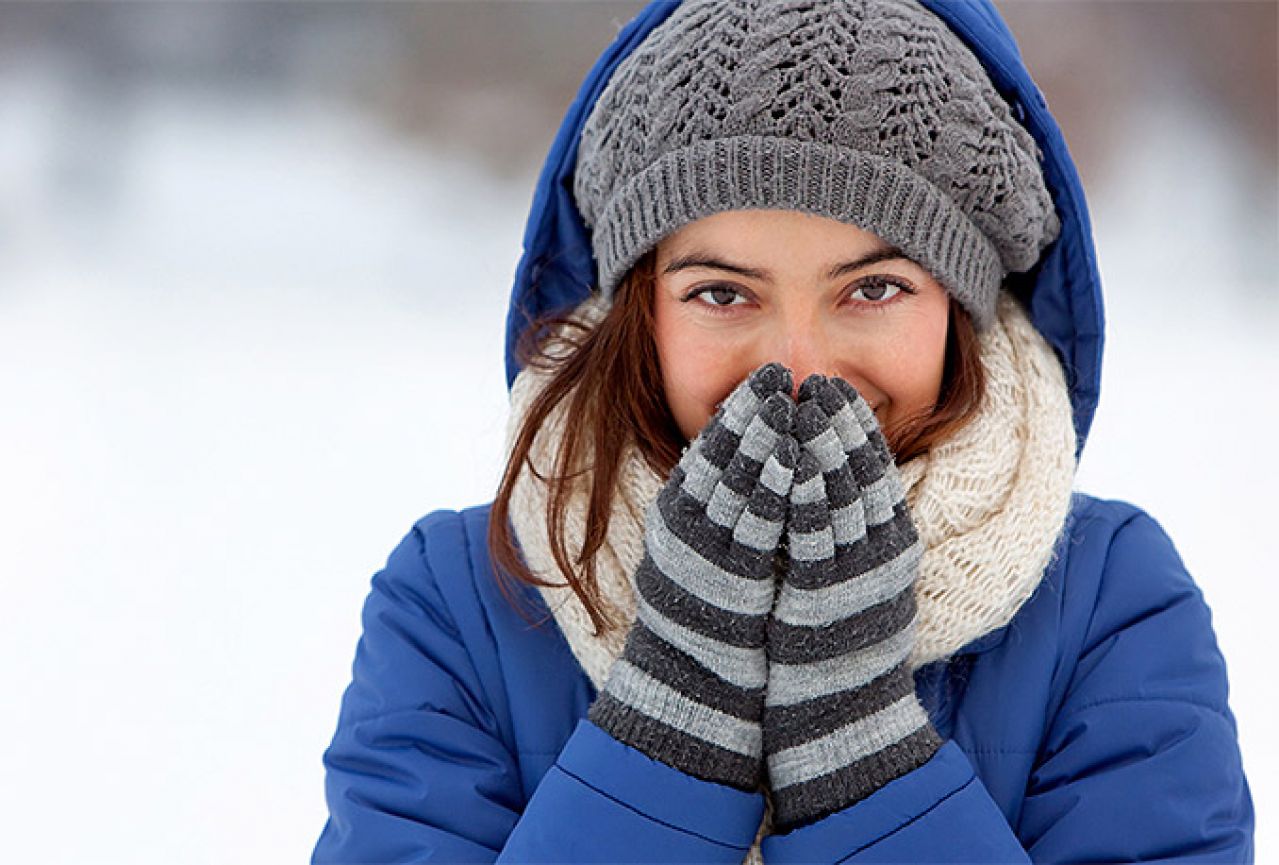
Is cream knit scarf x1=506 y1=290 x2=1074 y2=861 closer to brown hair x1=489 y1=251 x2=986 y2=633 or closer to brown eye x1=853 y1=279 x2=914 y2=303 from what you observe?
brown hair x1=489 y1=251 x2=986 y2=633

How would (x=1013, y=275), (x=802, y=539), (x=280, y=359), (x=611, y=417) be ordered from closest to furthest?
(x=802, y=539)
(x=611, y=417)
(x=1013, y=275)
(x=280, y=359)

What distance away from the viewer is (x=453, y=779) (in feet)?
3.55

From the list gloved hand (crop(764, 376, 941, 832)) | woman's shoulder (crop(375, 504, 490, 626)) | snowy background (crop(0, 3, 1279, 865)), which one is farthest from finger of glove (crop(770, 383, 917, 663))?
snowy background (crop(0, 3, 1279, 865))

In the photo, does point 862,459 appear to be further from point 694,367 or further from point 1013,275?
point 1013,275

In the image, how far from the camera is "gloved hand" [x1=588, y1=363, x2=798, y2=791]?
1.00 m

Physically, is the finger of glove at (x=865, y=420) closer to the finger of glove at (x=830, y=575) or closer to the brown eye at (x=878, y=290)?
the finger of glove at (x=830, y=575)

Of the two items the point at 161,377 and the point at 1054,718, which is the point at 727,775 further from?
the point at 161,377

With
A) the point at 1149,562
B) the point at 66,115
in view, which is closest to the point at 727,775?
the point at 1149,562

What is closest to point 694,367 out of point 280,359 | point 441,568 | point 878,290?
point 878,290

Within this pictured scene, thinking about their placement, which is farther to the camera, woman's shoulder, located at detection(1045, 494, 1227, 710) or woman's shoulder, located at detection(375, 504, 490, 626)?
woman's shoulder, located at detection(375, 504, 490, 626)

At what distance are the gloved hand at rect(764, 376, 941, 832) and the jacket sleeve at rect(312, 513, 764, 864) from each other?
6 cm

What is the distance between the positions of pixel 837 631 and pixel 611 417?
0.32 m

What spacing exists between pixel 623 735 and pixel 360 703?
26cm

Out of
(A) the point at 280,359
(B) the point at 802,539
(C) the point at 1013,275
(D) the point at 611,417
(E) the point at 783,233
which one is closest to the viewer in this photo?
(B) the point at 802,539
